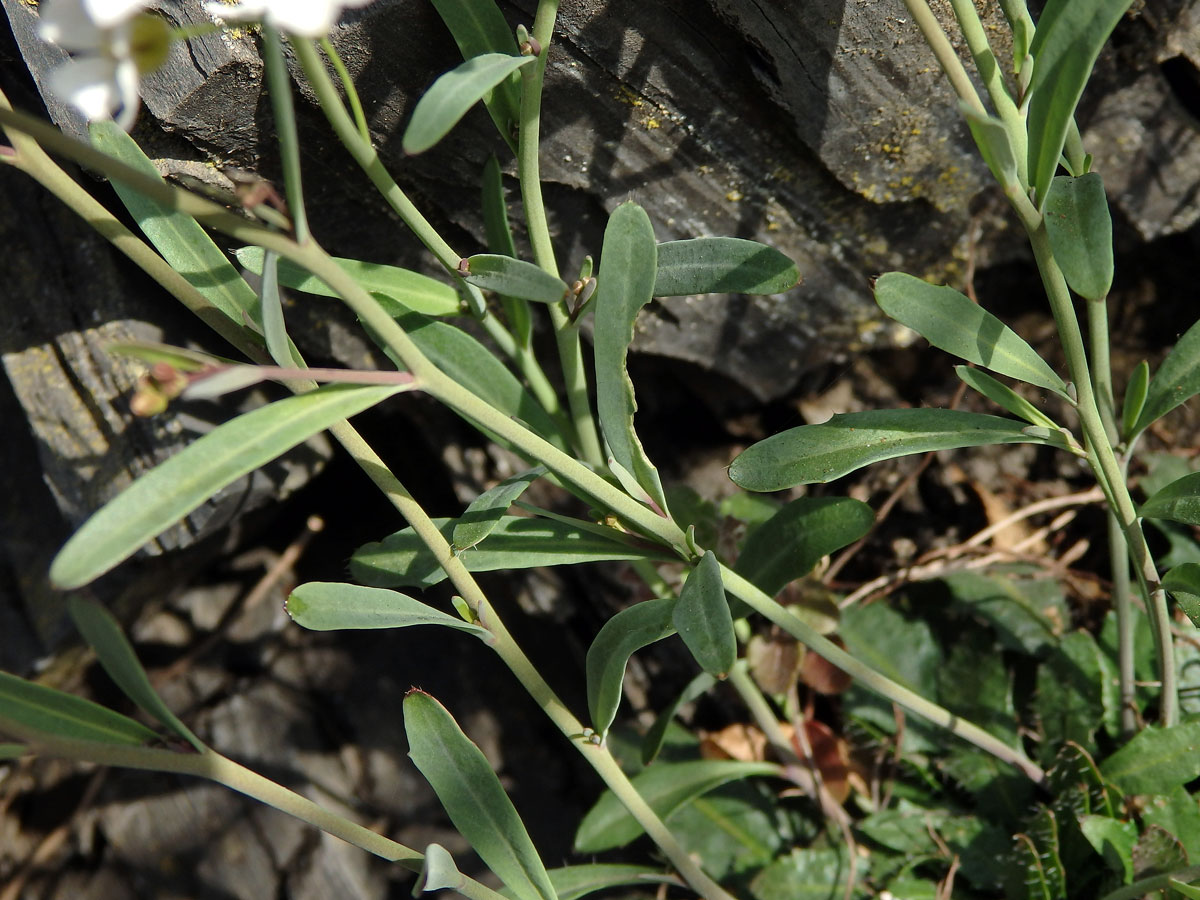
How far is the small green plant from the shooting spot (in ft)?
2.10

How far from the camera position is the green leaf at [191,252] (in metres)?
0.86

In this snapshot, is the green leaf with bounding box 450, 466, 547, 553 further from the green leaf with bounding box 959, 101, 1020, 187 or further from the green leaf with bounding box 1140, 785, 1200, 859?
the green leaf with bounding box 1140, 785, 1200, 859

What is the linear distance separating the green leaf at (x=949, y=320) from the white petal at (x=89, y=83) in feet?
2.09

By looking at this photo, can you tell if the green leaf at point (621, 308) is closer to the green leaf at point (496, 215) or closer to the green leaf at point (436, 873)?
the green leaf at point (496, 215)

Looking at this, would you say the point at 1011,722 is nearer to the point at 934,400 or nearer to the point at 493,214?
the point at 934,400

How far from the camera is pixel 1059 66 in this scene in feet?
2.42

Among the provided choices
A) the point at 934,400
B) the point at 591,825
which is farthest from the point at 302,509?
the point at 934,400

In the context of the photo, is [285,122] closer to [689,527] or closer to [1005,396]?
[689,527]

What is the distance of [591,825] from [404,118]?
0.93m

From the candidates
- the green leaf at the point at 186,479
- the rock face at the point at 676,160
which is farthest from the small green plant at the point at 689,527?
the rock face at the point at 676,160

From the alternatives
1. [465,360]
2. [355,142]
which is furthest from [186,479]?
[465,360]

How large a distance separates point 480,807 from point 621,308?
0.52m

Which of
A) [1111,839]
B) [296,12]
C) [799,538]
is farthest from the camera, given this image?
[1111,839]

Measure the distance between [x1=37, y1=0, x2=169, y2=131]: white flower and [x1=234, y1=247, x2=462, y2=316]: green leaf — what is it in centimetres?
35
